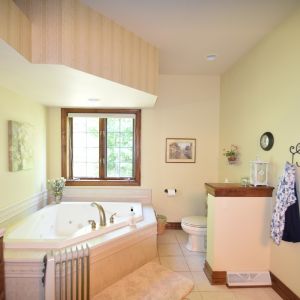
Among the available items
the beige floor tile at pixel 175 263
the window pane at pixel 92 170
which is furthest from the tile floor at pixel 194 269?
the window pane at pixel 92 170

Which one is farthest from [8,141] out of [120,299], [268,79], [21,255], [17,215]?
[268,79]

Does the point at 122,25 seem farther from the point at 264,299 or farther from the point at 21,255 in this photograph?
the point at 264,299

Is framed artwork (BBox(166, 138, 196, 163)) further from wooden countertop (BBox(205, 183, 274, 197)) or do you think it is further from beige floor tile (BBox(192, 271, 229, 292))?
beige floor tile (BBox(192, 271, 229, 292))

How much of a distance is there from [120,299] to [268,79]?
2640mm

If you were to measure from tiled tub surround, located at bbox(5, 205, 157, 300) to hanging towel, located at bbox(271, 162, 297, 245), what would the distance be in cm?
134

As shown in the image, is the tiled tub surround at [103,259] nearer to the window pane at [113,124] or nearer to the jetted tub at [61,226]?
the jetted tub at [61,226]

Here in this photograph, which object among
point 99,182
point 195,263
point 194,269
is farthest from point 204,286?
point 99,182

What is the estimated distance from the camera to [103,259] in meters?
2.17

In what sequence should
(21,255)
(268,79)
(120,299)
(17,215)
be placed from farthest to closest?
(17,215) → (268,79) → (120,299) → (21,255)

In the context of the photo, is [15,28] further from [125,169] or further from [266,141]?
[125,169]

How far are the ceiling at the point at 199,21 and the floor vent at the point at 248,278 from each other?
2518 millimetres

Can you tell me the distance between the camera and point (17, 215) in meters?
2.79

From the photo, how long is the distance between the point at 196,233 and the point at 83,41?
2.61 meters

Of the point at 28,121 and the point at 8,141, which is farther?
the point at 28,121
